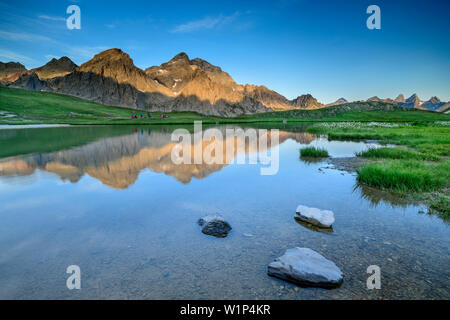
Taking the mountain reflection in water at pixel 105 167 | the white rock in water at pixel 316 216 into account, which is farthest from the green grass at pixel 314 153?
the white rock in water at pixel 316 216

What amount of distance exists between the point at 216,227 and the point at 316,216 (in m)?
3.63

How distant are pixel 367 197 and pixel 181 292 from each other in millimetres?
10142

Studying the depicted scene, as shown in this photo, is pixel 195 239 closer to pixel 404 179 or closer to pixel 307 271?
pixel 307 271

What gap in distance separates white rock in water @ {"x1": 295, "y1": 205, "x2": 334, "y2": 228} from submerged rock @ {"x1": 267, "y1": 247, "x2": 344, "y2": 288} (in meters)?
2.48

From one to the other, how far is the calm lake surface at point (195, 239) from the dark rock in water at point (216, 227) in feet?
0.91

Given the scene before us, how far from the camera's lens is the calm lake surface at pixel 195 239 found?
17.4 feet

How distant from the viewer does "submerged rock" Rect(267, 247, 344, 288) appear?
5.39m

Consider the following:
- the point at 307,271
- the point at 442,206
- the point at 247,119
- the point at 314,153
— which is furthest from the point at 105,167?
the point at 247,119

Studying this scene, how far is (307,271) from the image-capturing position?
18.0ft

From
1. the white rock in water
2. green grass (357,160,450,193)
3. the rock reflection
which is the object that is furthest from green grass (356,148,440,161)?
the white rock in water
